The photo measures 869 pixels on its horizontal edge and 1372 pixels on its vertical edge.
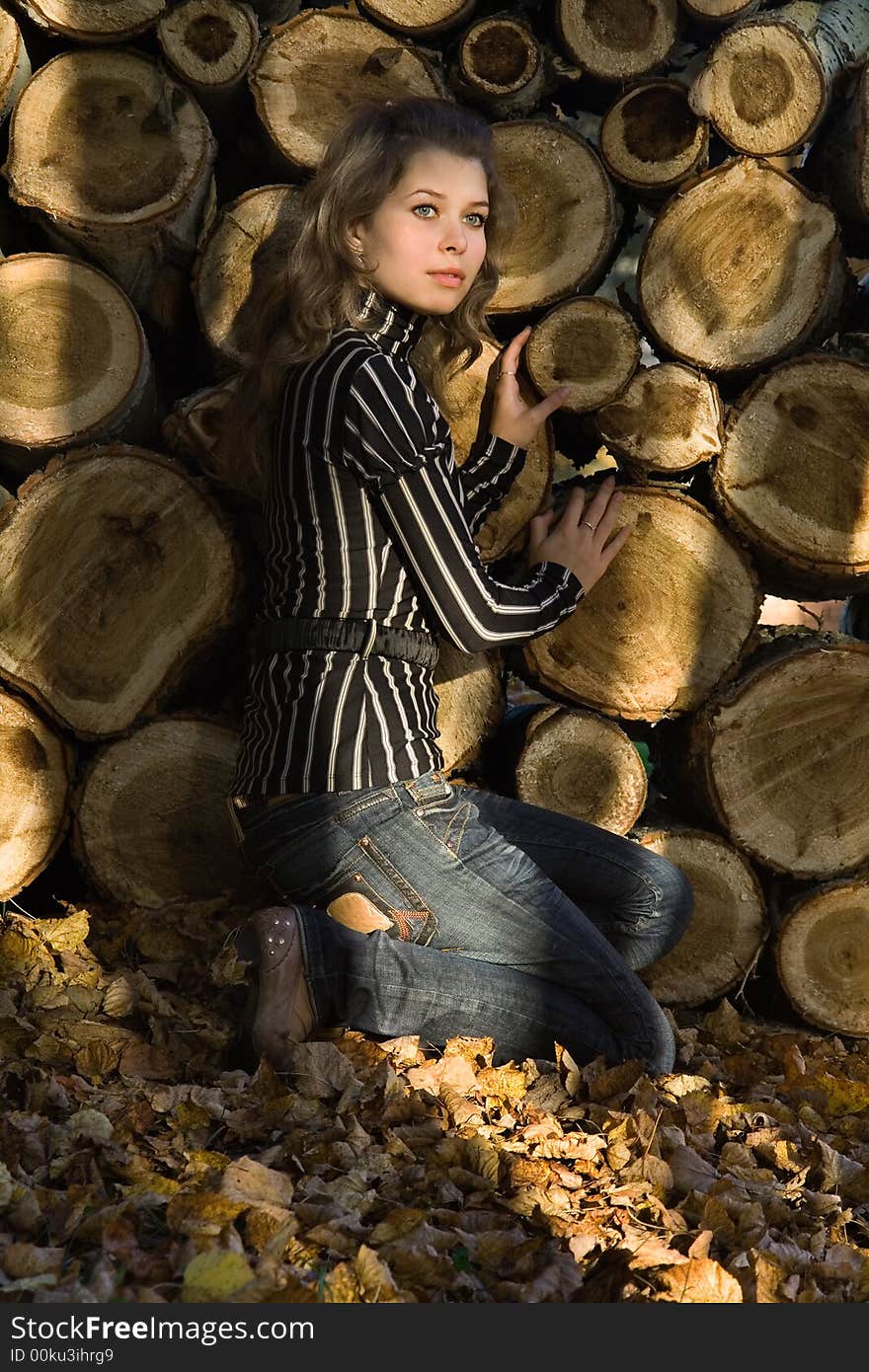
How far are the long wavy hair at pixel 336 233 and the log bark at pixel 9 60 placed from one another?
2.35 ft

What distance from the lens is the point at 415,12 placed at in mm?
2807

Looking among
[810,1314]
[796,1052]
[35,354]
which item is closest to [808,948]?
[796,1052]

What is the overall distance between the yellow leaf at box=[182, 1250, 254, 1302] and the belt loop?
3.70 ft

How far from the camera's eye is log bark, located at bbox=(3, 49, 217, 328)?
8.80ft

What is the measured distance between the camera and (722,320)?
9.37 feet

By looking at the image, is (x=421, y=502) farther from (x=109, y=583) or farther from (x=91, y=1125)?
(x=91, y=1125)

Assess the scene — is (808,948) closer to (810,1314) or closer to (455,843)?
(455,843)

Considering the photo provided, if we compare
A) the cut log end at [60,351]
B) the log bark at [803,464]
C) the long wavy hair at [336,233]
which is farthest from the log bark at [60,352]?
the log bark at [803,464]

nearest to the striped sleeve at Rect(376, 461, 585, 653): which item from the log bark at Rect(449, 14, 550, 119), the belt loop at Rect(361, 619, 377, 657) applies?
the belt loop at Rect(361, 619, 377, 657)

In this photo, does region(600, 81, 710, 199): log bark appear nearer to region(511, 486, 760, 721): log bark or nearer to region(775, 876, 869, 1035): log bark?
region(511, 486, 760, 721): log bark

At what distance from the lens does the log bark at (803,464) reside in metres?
2.81

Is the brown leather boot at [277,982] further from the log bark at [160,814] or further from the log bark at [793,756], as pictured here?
the log bark at [793,756]

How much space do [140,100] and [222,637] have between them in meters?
1.18

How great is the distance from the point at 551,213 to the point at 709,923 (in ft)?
5.52
